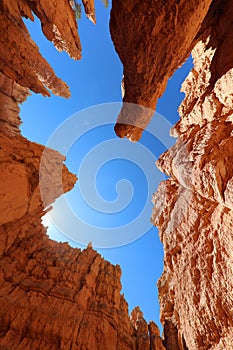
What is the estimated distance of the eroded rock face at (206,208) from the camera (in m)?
4.85

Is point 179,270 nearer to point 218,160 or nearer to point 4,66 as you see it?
point 218,160

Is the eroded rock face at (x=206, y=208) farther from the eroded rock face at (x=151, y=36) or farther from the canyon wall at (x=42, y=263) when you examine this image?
the canyon wall at (x=42, y=263)

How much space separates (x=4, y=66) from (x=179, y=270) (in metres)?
15.1

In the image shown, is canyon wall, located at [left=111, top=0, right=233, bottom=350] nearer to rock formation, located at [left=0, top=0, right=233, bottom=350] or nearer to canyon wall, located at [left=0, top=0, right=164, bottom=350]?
rock formation, located at [left=0, top=0, right=233, bottom=350]

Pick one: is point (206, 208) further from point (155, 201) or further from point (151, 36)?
point (151, 36)

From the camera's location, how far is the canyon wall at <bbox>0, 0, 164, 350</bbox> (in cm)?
731

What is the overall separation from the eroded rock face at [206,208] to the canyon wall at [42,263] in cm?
366

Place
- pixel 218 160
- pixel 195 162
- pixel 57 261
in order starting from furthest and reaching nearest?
pixel 57 261 → pixel 195 162 → pixel 218 160

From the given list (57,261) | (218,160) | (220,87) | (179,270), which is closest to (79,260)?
(57,261)

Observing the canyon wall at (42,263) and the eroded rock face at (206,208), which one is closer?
the eroded rock face at (206,208)

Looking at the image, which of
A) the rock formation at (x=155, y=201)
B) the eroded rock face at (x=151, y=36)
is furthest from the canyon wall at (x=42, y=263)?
the eroded rock face at (x=151, y=36)

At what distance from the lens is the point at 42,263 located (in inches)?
443

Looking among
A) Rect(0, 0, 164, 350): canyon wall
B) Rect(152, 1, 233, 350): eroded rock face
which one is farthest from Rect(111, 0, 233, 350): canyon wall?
Rect(0, 0, 164, 350): canyon wall

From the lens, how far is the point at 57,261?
462 inches
